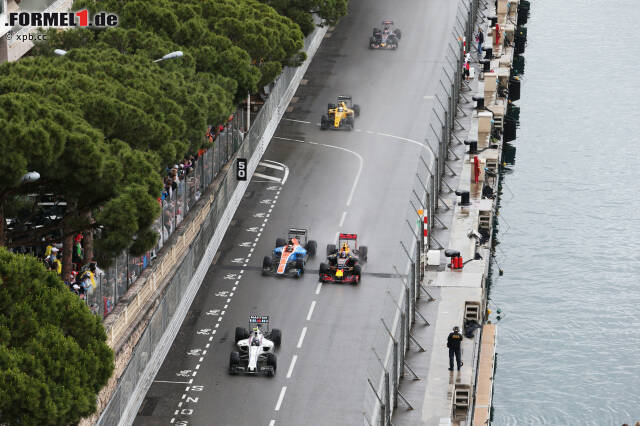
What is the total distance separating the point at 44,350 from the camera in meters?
55.0

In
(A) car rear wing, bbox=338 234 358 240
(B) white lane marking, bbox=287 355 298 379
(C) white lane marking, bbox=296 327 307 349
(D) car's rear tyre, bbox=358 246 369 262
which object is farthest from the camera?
(D) car's rear tyre, bbox=358 246 369 262

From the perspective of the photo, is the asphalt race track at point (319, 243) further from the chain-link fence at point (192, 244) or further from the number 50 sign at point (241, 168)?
the number 50 sign at point (241, 168)

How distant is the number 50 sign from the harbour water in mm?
18810

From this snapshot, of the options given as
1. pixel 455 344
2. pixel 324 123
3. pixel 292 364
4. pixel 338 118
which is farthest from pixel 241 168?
pixel 455 344

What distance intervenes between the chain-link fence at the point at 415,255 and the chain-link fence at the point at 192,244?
34.0 feet

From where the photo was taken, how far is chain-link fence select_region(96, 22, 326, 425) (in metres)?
70.6

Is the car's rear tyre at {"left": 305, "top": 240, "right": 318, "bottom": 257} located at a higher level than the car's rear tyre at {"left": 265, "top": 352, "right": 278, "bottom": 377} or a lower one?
higher

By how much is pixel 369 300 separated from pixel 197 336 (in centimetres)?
1075

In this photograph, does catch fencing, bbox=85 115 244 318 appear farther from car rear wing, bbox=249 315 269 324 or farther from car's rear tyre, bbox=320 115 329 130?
car's rear tyre, bbox=320 115 329 130

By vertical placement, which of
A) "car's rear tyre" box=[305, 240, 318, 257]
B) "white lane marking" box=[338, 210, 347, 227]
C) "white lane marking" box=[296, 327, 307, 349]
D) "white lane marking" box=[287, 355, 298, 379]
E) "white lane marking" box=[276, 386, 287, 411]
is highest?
"white lane marking" box=[338, 210, 347, 227]

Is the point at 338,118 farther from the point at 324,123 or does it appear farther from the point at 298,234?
the point at 298,234

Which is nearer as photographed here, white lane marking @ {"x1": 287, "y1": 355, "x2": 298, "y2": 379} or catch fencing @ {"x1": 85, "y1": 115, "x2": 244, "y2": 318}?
catch fencing @ {"x1": 85, "y1": 115, "x2": 244, "y2": 318}

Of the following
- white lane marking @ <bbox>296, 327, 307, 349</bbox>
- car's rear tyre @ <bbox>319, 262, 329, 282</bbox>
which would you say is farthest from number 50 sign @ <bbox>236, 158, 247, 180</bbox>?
white lane marking @ <bbox>296, 327, 307, 349</bbox>

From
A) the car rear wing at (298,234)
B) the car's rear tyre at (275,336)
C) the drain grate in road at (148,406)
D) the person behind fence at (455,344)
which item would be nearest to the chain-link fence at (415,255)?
the person behind fence at (455,344)
